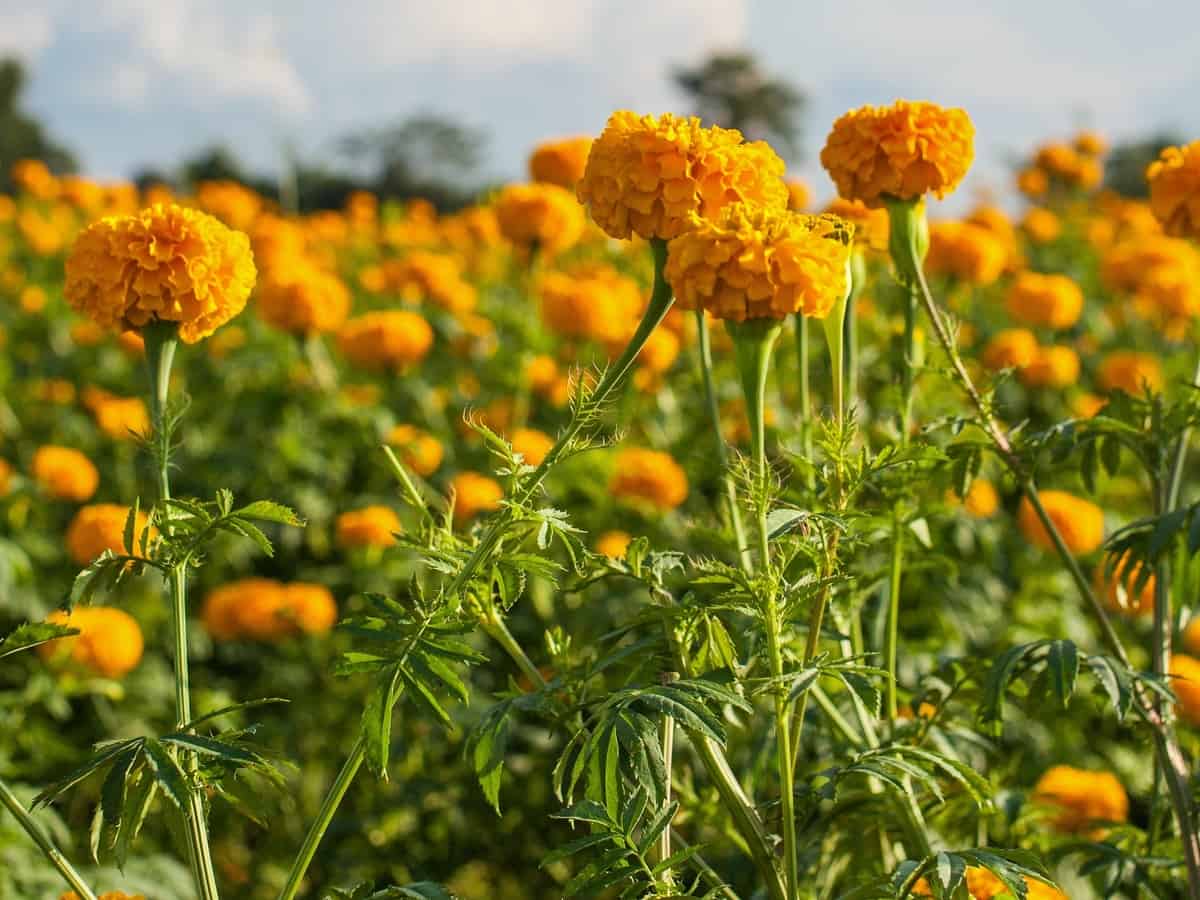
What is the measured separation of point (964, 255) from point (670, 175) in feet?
8.39

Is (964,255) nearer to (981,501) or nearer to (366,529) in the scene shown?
(981,501)

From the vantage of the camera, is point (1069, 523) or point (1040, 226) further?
point (1040, 226)

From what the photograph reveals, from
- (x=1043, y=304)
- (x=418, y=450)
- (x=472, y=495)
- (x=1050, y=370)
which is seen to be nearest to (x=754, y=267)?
(x=472, y=495)

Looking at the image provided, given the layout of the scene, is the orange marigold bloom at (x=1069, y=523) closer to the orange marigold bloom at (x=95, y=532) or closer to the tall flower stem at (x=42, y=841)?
the orange marigold bloom at (x=95, y=532)

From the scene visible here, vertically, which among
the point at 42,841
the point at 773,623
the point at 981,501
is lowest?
the point at 981,501

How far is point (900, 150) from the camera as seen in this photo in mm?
1939

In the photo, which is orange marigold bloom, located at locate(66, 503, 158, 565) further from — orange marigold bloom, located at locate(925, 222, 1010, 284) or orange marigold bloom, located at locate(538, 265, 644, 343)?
orange marigold bloom, located at locate(925, 222, 1010, 284)

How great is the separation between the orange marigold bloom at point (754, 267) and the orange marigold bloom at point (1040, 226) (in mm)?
5607

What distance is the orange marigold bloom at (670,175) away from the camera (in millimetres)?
1550

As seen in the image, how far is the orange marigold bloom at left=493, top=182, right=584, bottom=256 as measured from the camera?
4.10m

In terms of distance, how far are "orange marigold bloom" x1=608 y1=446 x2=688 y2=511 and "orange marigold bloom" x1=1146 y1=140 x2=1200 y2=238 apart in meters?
1.52

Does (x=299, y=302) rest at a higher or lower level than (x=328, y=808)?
lower

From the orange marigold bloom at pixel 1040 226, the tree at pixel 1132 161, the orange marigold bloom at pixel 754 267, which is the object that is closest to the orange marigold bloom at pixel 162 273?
the orange marigold bloom at pixel 754 267

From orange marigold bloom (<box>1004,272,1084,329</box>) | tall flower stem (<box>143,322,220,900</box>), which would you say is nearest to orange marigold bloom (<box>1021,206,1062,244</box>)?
orange marigold bloom (<box>1004,272,1084,329</box>)
